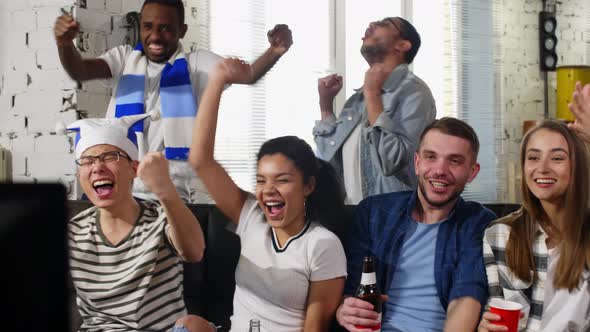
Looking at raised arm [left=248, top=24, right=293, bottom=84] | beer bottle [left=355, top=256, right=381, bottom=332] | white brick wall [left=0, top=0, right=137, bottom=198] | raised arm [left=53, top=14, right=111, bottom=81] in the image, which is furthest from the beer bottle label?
white brick wall [left=0, top=0, right=137, bottom=198]

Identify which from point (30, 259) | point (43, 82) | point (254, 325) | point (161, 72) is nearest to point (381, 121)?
point (161, 72)

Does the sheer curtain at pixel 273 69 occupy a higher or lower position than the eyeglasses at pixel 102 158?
higher

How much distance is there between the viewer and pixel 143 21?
2684mm

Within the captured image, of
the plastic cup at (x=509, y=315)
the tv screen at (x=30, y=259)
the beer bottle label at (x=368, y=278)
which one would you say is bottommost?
the plastic cup at (x=509, y=315)

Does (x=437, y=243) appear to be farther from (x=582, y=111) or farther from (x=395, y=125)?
(x=582, y=111)

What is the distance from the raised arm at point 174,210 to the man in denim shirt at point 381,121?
24.6 inches

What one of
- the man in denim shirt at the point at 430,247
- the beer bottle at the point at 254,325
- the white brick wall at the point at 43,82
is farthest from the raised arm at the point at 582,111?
the white brick wall at the point at 43,82

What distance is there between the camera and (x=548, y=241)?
82.4 inches

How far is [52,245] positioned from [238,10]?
3.07 meters

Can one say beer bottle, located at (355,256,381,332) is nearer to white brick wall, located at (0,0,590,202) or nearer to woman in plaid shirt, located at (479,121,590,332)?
woman in plaid shirt, located at (479,121,590,332)

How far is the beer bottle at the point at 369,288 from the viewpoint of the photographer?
2150mm

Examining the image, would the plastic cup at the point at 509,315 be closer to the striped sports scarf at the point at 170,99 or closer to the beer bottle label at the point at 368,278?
the beer bottle label at the point at 368,278

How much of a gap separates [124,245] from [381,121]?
983 millimetres

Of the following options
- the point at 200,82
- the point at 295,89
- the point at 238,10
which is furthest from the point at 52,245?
the point at 238,10
